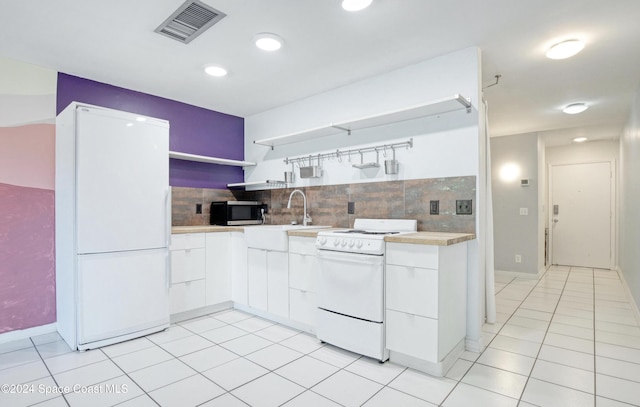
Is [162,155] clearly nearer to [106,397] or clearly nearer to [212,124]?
[212,124]

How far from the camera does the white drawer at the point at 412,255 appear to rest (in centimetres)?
211

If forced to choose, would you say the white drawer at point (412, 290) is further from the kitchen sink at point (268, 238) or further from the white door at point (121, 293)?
the white door at point (121, 293)

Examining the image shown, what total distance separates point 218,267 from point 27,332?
65.6 inches

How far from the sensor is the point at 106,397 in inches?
75.7

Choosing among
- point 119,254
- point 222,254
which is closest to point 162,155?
point 119,254

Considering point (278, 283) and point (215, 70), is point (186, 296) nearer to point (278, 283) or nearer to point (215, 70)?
point (278, 283)

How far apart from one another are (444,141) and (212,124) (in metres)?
2.95

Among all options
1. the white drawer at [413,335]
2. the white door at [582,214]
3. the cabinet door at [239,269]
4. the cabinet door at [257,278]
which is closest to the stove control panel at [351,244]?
the white drawer at [413,335]

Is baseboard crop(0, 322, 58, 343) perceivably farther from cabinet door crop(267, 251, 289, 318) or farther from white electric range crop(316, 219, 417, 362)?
white electric range crop(316, 219, 417, 362)

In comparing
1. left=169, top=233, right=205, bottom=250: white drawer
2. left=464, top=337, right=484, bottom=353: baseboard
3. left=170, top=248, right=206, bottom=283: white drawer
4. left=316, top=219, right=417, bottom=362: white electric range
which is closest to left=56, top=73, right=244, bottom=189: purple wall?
left=169, top=233, right=205, bottom=250: white drawer

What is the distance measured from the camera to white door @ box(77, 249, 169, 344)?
101 inches

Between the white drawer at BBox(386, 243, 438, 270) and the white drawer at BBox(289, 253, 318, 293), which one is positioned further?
the white drawer at BBox(289, 253, 318, 293)

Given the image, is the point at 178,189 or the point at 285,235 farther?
the point at 178,189

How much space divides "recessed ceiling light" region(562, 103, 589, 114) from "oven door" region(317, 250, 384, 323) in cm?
361
